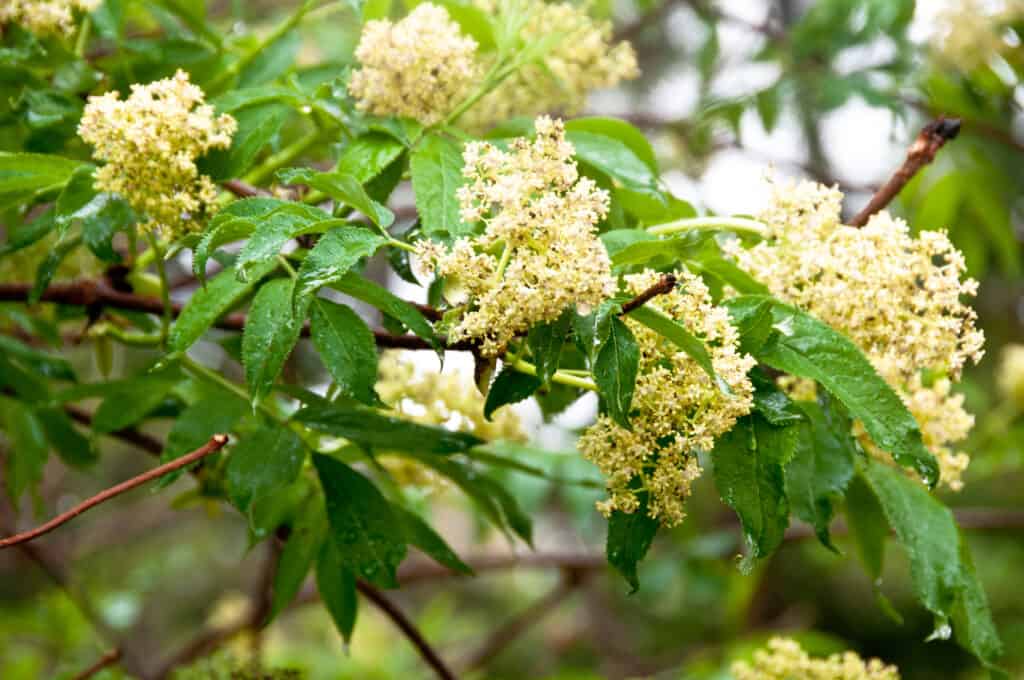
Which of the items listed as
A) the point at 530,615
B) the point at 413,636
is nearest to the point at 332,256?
the point at 413,636

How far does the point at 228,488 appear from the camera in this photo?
118 centimetres

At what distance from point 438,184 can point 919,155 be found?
62 centimetres

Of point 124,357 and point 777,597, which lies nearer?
point 124,357

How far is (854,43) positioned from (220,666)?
182cm

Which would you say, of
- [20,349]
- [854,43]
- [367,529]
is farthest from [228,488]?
[854,43]

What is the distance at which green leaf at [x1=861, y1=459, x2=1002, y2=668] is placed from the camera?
1.19 m

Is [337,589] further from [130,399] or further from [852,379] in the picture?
[852,379]

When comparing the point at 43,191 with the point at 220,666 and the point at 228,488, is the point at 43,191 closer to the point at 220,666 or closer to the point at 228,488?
the point at 228,488

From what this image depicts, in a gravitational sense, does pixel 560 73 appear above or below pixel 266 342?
above

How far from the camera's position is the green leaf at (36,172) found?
46.5 inches

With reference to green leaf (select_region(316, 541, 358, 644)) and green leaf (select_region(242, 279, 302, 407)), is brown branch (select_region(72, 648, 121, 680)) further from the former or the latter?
green leaf (select_region(242, 279, 302, 407))

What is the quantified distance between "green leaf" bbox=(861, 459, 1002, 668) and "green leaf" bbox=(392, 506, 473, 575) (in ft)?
1.74

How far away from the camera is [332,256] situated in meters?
0.89

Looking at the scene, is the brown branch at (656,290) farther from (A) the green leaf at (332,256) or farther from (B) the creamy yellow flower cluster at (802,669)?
(B) the creamy yellow flower cluster at (802,669)
